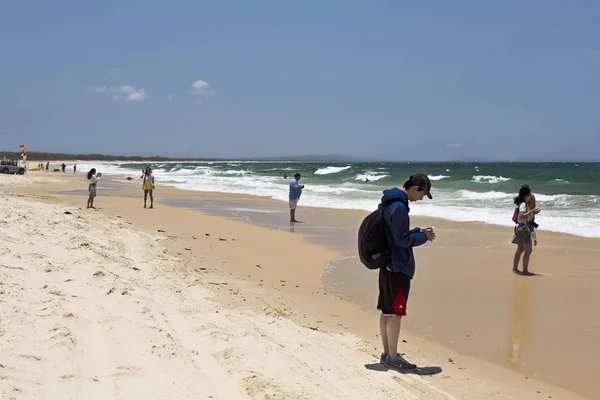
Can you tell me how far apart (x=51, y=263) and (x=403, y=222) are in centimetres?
404

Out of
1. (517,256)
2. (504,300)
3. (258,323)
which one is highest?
(517,256)

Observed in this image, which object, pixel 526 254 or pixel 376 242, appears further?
pixel 526 254

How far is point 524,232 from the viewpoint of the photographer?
29.9 ft

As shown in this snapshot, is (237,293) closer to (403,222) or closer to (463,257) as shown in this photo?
(403,222)

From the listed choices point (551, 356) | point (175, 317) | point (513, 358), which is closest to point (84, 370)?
point (175, 317)

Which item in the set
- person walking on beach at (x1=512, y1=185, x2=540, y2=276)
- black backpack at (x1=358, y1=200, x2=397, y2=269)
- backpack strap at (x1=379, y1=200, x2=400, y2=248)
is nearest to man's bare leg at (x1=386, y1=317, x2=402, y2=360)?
black backpack at (x1=358, y1=200, x2=397, y2=269)

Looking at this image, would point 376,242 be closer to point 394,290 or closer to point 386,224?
point 386,224

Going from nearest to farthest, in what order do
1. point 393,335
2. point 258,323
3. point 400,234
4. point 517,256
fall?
point 400,234 → point 393,335 → point 258,323 → point 517,256

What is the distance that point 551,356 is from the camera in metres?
5.18

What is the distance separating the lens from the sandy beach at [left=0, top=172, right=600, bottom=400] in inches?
143

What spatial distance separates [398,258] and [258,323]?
5.07 feet

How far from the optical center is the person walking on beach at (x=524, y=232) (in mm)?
9055

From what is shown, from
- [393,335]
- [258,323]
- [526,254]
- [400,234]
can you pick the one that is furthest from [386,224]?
[526,254]

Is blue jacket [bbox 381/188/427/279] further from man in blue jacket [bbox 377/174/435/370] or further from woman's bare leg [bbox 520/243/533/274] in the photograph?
woman's bare leg [bbox 520/243/533/274]
